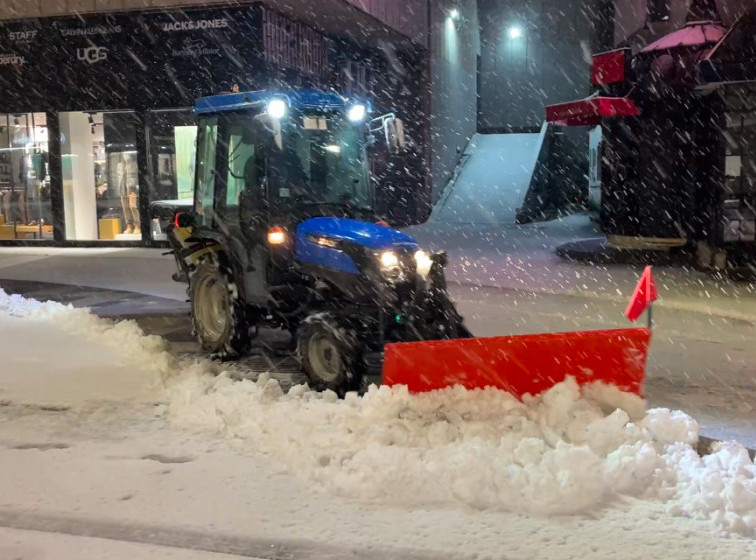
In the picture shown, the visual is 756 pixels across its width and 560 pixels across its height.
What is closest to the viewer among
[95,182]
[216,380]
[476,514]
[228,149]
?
[476,514]

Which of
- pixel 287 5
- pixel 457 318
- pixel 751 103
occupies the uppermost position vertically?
pixel 287 5

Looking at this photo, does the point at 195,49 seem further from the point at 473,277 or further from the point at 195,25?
the point at 473,277

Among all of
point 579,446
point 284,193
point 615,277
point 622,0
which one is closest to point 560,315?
point 615,277

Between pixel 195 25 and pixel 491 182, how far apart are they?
50.1 ft

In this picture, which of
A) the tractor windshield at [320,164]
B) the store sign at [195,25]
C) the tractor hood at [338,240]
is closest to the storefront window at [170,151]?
the store sign at [195,25]

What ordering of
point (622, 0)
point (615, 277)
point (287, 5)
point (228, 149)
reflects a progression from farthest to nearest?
point (622, 0) → point (287, 5) → point (615, 277) → point (228, 149)

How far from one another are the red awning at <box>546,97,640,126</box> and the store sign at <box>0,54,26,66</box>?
12.5 meters

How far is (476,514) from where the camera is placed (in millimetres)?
4527

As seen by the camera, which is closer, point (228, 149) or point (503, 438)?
point (503, 438)

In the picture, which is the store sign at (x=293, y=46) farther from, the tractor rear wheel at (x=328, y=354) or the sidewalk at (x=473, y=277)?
the tractor rear wheel at (x=328, y=354)

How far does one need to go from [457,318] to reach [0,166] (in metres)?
17.6

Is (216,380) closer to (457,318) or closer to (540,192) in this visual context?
(457,318)

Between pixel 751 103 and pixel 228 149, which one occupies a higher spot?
pixel 751 103

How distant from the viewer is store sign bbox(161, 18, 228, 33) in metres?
18.4
